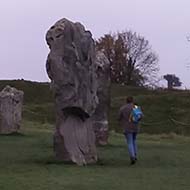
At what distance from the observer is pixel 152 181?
1628cm

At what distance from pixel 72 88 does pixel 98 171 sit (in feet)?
9.15

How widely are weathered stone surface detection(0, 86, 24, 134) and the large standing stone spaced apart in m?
14.3

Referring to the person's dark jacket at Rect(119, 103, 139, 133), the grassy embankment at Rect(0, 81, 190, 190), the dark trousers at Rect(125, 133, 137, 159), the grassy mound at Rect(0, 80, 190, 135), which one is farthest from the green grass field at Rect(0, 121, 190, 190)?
the grassy mound at Rect(0, 80, 190, 135)

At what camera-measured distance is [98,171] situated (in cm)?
1834

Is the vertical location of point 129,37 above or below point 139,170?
above

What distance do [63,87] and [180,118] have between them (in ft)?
126

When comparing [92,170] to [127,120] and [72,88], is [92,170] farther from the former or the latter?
[127,120]

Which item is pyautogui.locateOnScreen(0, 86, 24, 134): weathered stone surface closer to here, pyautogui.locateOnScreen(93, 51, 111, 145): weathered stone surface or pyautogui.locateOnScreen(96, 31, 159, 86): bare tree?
pyautogui.locateOnScreen(93, 51, 111, 145): weathered stone surface

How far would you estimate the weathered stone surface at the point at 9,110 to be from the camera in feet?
114

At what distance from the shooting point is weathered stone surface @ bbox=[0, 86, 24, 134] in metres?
34.8

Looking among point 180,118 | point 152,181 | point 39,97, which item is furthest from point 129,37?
point 152,181

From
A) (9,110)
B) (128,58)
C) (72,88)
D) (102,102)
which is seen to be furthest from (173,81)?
(72,88)

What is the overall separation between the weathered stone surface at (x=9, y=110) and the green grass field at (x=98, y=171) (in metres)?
8.79

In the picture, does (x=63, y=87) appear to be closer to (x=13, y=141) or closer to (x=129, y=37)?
(x=13, y=141)
